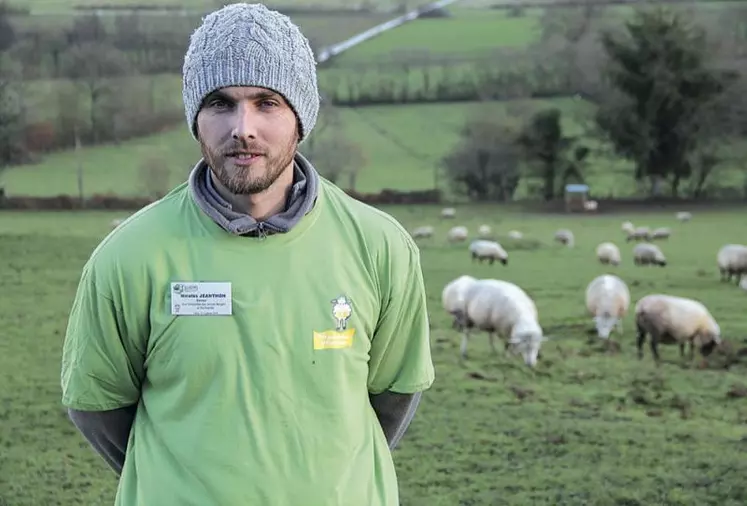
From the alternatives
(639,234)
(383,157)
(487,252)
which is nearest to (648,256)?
(639,234)

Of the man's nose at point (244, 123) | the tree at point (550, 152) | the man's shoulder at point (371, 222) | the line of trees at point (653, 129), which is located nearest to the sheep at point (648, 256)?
the line of trees at point (653, 129)

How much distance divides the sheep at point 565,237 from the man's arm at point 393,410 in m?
5.94

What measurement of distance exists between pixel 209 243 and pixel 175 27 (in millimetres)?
6055

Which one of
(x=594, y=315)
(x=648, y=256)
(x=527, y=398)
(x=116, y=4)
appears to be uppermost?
(x=116, y=4)

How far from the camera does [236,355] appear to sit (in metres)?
1.12

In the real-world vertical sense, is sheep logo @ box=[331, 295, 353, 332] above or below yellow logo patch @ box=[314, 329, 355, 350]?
above

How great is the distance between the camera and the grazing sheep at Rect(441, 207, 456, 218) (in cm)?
720

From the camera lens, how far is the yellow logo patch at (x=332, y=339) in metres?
1.14

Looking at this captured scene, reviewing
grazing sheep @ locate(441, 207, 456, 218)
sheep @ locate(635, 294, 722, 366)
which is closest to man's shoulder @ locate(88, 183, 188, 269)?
sheep @ locate(635, 294, 722, 366)

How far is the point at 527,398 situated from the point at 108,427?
3907mm

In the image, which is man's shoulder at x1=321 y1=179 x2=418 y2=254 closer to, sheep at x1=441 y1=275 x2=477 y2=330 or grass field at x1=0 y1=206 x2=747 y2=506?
grass field at x1=0 y1=206 x2=747 y2=506

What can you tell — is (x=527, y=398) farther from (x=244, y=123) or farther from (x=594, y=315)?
(x=244, y=123)

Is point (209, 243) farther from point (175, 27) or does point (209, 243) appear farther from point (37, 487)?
point (175, 27)

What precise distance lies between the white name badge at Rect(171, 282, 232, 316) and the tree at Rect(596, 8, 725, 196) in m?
6.69
